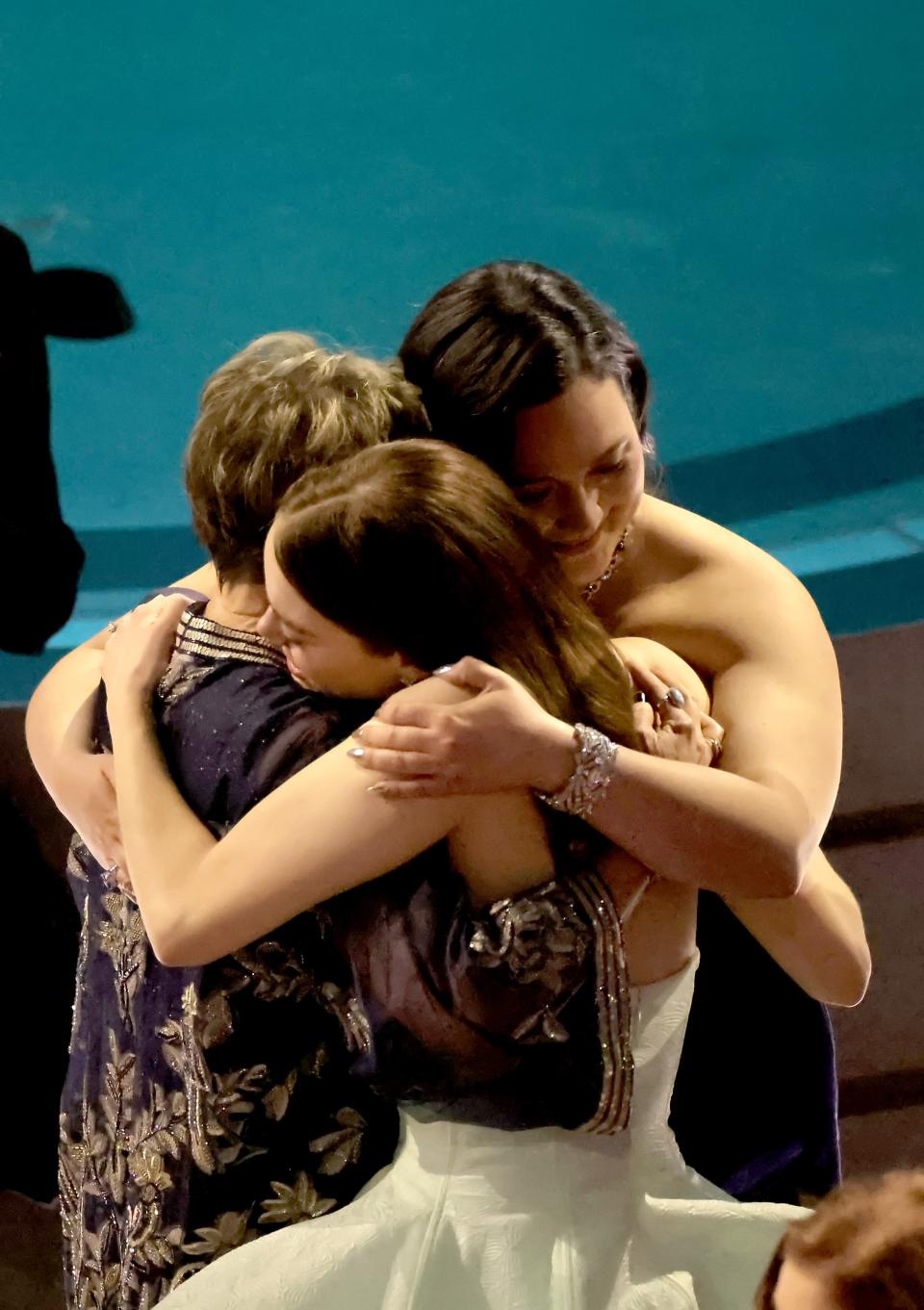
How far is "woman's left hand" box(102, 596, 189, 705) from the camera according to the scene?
1.09 meters

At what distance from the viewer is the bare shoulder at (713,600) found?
134 cm

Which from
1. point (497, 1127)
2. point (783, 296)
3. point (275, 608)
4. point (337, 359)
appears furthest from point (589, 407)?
point (783, 296)

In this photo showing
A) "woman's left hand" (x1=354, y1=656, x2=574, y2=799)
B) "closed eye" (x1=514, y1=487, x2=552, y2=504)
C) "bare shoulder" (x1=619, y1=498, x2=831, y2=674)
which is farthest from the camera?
"bare shoulder" (x1=619, y1=498, x2=831, y2=674)

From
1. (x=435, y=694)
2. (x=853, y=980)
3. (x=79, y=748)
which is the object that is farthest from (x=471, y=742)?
(x=853, y=980)

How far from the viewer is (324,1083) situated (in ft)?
3.59

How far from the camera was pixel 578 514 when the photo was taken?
124 cm

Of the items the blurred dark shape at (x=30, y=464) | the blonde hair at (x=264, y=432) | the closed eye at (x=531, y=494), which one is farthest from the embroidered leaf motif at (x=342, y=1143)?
the blurred dark shape at (x=30, y=464)

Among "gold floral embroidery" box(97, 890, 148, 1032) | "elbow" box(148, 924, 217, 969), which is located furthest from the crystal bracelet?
"gold floral embroidery" box(97, 890, 148, 1032)

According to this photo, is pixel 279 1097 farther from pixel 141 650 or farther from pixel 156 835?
pixel 141 650

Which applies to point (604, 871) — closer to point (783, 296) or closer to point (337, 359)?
point (337, 359)

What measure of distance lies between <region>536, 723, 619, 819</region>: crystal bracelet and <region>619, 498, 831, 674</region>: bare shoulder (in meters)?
0.40

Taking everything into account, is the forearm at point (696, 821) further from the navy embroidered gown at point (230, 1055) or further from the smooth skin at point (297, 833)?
the navy embroidered gown at point (230, 1055)

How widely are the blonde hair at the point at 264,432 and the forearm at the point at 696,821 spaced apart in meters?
0.29

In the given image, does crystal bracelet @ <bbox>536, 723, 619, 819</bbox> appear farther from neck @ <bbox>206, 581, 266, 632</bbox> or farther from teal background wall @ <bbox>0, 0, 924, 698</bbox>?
teal background wall @ <bbox>0, 0, 924, 698</bbox>
